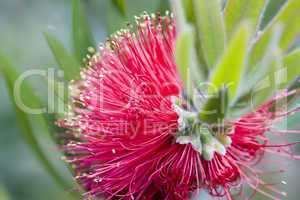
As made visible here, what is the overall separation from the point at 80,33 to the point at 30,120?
0.92 feet

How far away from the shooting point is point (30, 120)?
1425 millimetres

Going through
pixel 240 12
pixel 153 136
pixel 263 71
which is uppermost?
pixel 240 12

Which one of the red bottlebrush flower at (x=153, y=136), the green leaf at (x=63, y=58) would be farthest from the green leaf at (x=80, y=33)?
the red bottlebrush flower at (x=153, y=136)

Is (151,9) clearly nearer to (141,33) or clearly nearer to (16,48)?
(141,33)

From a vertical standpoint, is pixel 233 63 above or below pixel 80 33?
below

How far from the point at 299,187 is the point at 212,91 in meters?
0.96

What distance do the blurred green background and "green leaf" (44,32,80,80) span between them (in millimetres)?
165

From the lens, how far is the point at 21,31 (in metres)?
2.07

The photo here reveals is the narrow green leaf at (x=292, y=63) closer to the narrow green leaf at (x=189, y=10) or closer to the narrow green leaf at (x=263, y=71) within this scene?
the narrow green leaf at (x=263, y=71)

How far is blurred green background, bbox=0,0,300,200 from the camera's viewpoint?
1837 mm

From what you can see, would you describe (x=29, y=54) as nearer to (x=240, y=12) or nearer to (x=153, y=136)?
(x=153, y=136)

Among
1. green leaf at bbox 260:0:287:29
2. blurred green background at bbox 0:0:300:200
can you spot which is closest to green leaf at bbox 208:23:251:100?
green leaf at bbox 260:0:287:29

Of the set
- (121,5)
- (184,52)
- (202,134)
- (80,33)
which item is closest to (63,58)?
(80,33)

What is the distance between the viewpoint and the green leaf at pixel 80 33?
151cm
